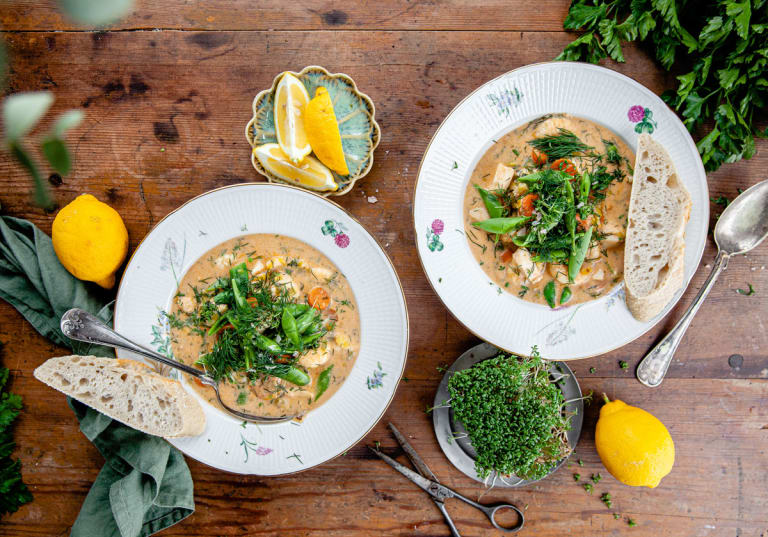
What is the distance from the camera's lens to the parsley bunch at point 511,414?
9.75 feet

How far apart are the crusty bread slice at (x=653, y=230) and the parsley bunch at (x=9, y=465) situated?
13.5ft

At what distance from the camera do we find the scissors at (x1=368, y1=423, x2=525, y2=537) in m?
3.44

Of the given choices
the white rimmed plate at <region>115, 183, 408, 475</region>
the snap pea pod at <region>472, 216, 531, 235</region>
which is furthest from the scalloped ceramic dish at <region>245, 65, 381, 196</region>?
the snap pea pod at <region>472, 216, 531, 235</region>

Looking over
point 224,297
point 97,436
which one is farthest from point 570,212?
point 97,436

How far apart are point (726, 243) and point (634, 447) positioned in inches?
58.5

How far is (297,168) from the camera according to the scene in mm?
3174

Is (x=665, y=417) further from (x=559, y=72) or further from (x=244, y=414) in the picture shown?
(x=244, y=414)

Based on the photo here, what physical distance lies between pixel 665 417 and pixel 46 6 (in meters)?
5.07

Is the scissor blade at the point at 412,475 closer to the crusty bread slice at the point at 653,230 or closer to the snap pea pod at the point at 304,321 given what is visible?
the snap pea pod at the point at 304,321

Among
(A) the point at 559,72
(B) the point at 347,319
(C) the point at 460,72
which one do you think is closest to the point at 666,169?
(A) the point at 559,72

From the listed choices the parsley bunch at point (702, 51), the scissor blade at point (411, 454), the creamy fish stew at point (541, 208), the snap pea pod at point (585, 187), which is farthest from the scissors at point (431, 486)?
the parsley bunch at point (702, 51)

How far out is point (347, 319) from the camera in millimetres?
3258

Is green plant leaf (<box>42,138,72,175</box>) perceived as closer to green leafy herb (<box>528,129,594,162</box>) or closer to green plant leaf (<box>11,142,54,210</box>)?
green plant leaf (<box>11,142,54,210</box>)

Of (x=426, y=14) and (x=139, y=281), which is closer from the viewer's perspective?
(x=139, y=281)
